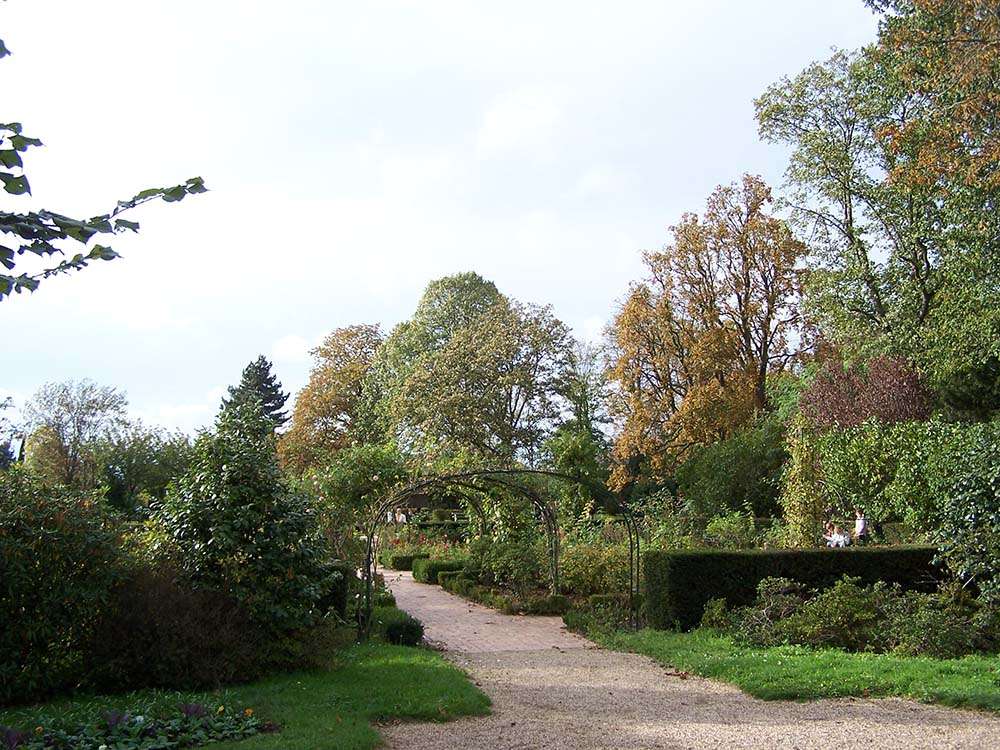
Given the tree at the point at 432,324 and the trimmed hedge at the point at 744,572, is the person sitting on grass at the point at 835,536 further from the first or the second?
the tree at the point at 432,324

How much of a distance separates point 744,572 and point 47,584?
8.62 meters

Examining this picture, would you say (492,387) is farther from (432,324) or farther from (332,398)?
(332,398)

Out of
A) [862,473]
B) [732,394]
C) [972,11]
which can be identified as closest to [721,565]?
[862,473]

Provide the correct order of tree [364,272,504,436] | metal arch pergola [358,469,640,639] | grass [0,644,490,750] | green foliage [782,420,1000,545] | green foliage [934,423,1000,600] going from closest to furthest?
grass [0,644,490,750] < green foliage [934,423,1000,600] < metal arch pergola [358,469,640,639] < green foliage [782,420,1000,545] < tree [364,272,504,436]

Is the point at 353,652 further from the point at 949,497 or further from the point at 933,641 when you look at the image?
the point at 949,497

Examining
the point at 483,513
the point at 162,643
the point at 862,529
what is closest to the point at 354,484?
the point at 483,513

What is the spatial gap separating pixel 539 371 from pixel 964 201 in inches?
728

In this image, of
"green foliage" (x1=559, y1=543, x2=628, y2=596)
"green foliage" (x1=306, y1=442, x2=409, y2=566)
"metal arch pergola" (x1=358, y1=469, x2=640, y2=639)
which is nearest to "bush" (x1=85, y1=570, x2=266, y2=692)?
"metal arch pergola" (x1=358, y1=469, x2=640, y2=639)

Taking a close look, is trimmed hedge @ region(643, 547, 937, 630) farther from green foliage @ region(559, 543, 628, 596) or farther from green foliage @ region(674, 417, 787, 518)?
green foliage @ region(674, 417, 787, 518)

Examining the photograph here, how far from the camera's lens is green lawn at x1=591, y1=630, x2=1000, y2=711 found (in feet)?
25.1

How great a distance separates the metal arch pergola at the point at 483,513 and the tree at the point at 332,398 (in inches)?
856

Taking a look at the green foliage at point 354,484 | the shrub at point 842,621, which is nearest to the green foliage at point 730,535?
the shrub at point 842,621

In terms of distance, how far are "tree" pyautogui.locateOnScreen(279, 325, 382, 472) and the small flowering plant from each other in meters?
31.7

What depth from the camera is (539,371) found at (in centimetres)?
3300
